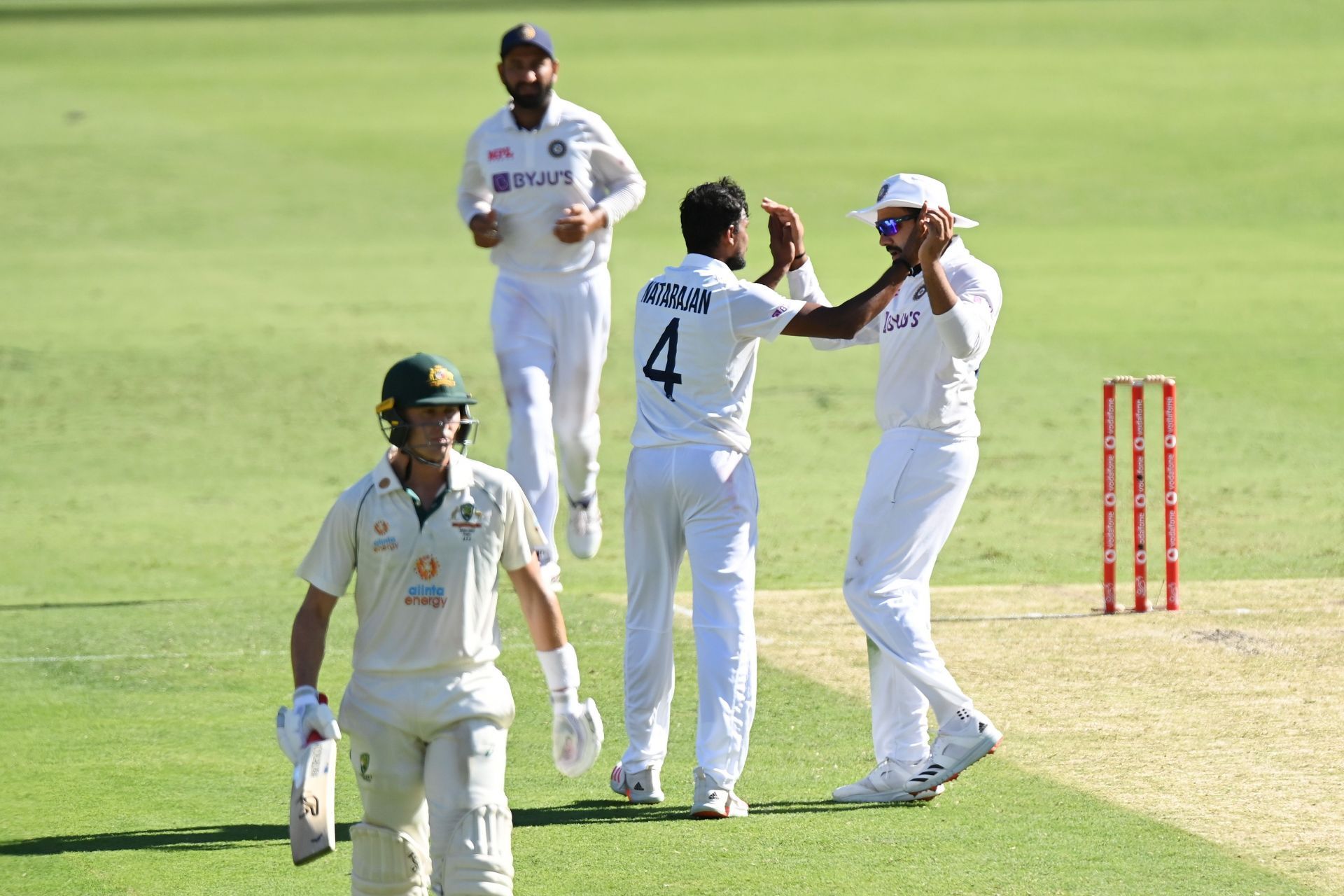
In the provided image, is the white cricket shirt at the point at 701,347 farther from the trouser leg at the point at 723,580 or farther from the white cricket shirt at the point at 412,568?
the white cricket shirt at the point at 412,568

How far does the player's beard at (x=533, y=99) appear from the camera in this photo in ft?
34.2

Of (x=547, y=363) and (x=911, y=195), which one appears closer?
(x=911, y=195)

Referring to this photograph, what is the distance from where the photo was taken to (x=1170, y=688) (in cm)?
898

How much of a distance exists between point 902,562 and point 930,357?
75 cm

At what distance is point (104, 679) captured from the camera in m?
9.77

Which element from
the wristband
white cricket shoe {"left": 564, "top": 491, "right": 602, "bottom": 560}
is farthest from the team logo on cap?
white cricket shoe {"left": 564, "top": 491, "right": 602, "bottom": 560}

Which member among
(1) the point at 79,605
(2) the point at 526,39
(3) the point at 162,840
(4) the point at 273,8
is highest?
(4) the point at 273,8

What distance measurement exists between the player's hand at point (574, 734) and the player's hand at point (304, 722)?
25.5 inches

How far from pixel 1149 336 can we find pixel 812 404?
178 inches

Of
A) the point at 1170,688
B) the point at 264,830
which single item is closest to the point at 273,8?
the point at 1170,688

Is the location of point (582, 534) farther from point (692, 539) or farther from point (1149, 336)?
point (1149, 336)

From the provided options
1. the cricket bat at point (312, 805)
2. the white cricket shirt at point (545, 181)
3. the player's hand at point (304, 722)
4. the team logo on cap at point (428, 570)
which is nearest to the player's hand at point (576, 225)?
the white cricket shirt at point (545, 181)

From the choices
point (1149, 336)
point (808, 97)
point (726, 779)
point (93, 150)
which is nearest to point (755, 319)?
point (726, 779)

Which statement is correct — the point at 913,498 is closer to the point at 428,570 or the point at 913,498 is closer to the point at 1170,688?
the point at 1170,688
